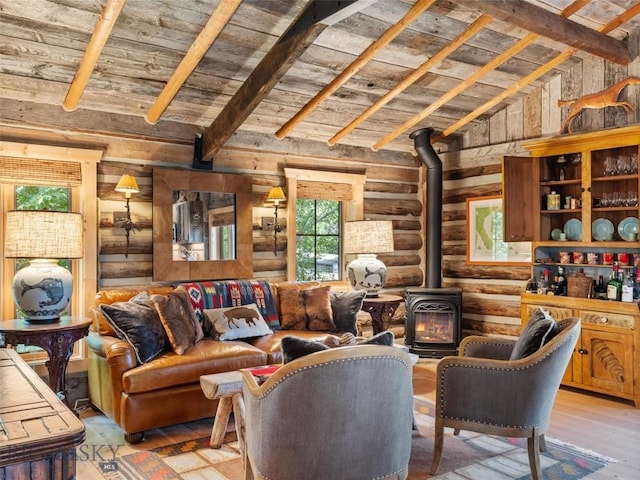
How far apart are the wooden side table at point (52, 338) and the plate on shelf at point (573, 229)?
4.36m

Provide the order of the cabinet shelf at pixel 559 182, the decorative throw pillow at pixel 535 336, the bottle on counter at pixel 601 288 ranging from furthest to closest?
1. the cabinet shelf at pixel 559 182
2. the bottle on counter at pixel 601 288
3. the decorative throw pillow at pixel 535 336

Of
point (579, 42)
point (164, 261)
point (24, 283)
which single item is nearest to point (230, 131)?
point (164, 261)

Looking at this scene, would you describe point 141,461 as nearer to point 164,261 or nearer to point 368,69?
point 164,261

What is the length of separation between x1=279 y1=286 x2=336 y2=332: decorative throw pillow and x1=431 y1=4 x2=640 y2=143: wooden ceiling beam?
239 cm

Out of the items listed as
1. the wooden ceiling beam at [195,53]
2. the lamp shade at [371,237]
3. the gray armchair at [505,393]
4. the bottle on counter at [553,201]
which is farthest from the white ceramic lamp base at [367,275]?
the gray armchair at [505,393]

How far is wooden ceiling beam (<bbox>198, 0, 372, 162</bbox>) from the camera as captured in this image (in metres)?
3.43

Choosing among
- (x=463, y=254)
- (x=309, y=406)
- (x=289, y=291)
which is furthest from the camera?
(x=463, y=254)

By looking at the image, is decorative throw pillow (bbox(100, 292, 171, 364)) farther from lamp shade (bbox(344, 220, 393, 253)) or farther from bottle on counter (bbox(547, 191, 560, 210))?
bottle on counter (bbox(547, 191, 560, 210))

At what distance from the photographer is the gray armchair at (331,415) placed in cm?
221

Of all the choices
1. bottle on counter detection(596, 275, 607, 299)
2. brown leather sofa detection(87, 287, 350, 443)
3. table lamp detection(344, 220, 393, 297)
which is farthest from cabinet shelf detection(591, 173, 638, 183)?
brown leather sofa detection(87, 287, 350, 443)

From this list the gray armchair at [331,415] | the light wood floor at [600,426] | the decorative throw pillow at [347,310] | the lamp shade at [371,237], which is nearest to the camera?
the gray armchair at [331,415]

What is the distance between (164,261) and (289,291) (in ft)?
3.85

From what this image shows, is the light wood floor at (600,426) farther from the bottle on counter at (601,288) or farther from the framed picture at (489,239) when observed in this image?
the framed picture at (489,239)

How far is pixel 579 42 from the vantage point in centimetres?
457
